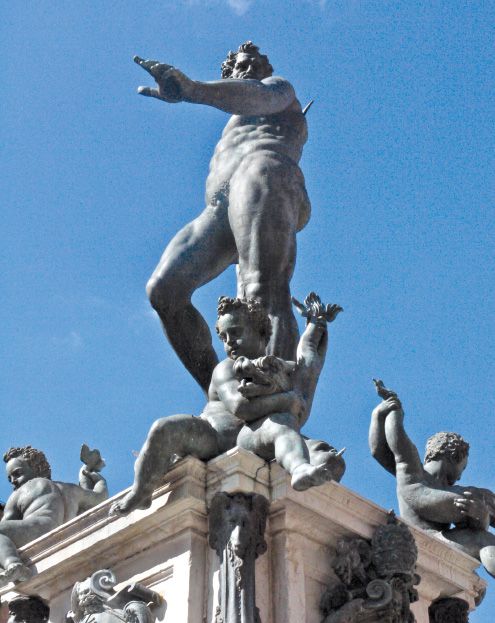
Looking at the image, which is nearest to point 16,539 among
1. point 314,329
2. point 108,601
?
point 108,601

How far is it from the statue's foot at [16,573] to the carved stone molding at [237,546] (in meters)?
1.59

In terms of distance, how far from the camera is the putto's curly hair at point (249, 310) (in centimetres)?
723

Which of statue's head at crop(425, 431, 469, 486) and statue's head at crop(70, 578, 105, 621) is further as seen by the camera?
statue's head at crop(425, 431, 469, 486)

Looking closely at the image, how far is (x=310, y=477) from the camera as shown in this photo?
5820 millimetres

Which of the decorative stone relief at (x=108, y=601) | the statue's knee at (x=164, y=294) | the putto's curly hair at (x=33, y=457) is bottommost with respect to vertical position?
the decorative stone relief at (x=108, y=601)

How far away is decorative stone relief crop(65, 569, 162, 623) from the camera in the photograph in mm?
6180

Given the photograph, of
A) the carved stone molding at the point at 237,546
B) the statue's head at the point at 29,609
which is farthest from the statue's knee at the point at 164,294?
the statue's head at the point at 29,609

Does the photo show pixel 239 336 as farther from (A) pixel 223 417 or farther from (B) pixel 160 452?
(B) pixel 160 452

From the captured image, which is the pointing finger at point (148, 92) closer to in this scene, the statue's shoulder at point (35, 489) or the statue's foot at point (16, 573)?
the statue's shoulder at point (35, 489)

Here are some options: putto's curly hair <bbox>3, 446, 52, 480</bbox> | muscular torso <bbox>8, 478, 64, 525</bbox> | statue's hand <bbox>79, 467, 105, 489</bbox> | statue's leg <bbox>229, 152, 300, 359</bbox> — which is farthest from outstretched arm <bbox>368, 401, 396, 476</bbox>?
statue's hand <bbox>79, 467, 105, 489</bbox>

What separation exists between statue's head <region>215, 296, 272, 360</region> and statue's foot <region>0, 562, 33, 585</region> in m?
2.01

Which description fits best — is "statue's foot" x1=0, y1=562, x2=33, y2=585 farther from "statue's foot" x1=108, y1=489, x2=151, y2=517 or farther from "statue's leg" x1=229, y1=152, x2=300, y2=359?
"statue's leg" x1=229, y1=152, x2=300, y2=359

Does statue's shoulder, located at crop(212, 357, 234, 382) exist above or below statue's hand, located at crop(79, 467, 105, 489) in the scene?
below

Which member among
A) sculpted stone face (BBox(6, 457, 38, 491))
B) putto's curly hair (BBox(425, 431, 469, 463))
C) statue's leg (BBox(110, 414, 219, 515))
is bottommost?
statue's leg (BBox(110, 414, 219, 515))
